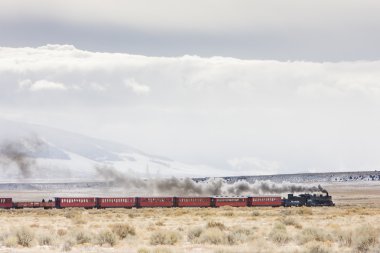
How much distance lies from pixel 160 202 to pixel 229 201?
8374 millimetres

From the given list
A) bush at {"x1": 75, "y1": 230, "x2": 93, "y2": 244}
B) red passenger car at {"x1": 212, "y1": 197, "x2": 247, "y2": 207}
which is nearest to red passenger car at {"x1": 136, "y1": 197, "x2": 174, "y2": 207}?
red passenger car at {"x1": 212, "y1": 197, "x2": 247, "y2": 207}

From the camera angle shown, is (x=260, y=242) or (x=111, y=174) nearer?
(x=260, y=242)

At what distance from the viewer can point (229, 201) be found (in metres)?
82.6

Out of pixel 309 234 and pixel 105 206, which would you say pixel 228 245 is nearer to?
pixel 309 234

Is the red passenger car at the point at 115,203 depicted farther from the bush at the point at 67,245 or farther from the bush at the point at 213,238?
the bush at the point at 67,245

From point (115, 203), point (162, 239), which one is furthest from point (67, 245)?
point (115, 203)

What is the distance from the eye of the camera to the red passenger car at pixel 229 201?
3211 inches

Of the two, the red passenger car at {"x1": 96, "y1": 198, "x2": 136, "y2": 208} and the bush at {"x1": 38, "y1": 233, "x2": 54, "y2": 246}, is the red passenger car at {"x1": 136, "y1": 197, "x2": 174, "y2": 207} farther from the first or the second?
the bush at {"x1": 38, "y1": 233, "x2": 54, "y2": 246}

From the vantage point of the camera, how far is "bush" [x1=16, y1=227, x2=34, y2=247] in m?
31.3

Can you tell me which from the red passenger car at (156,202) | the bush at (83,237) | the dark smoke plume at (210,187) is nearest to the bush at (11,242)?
the bush at (83,237)

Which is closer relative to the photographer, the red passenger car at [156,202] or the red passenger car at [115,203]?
the red passenger car at [115,203]

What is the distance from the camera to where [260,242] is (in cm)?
2897

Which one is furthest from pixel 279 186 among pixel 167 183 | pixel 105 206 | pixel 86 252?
pixel 86 252

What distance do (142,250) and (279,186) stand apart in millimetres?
87453
